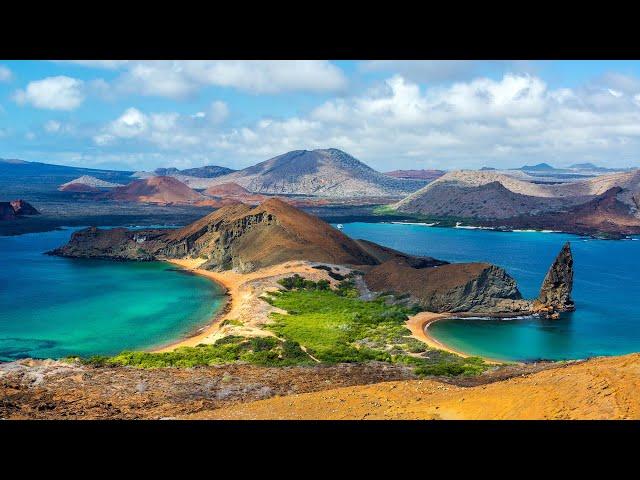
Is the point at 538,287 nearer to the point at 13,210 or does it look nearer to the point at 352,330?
the point at 352,330

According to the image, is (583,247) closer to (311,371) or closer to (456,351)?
(456,351)

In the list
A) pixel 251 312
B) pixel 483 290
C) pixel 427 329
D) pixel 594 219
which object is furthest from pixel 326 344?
pixel 594 219

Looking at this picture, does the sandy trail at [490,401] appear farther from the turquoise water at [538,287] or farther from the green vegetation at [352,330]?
the turquoise water at [538,287]

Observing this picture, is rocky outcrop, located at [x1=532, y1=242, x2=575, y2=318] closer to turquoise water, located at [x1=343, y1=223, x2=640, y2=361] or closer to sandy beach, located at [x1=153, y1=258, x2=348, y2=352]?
turquoise water, located at [x1=343, y1=223, x2=640, y2=361]

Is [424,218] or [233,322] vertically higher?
[424,218]

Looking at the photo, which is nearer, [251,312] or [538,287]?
[251,312]
